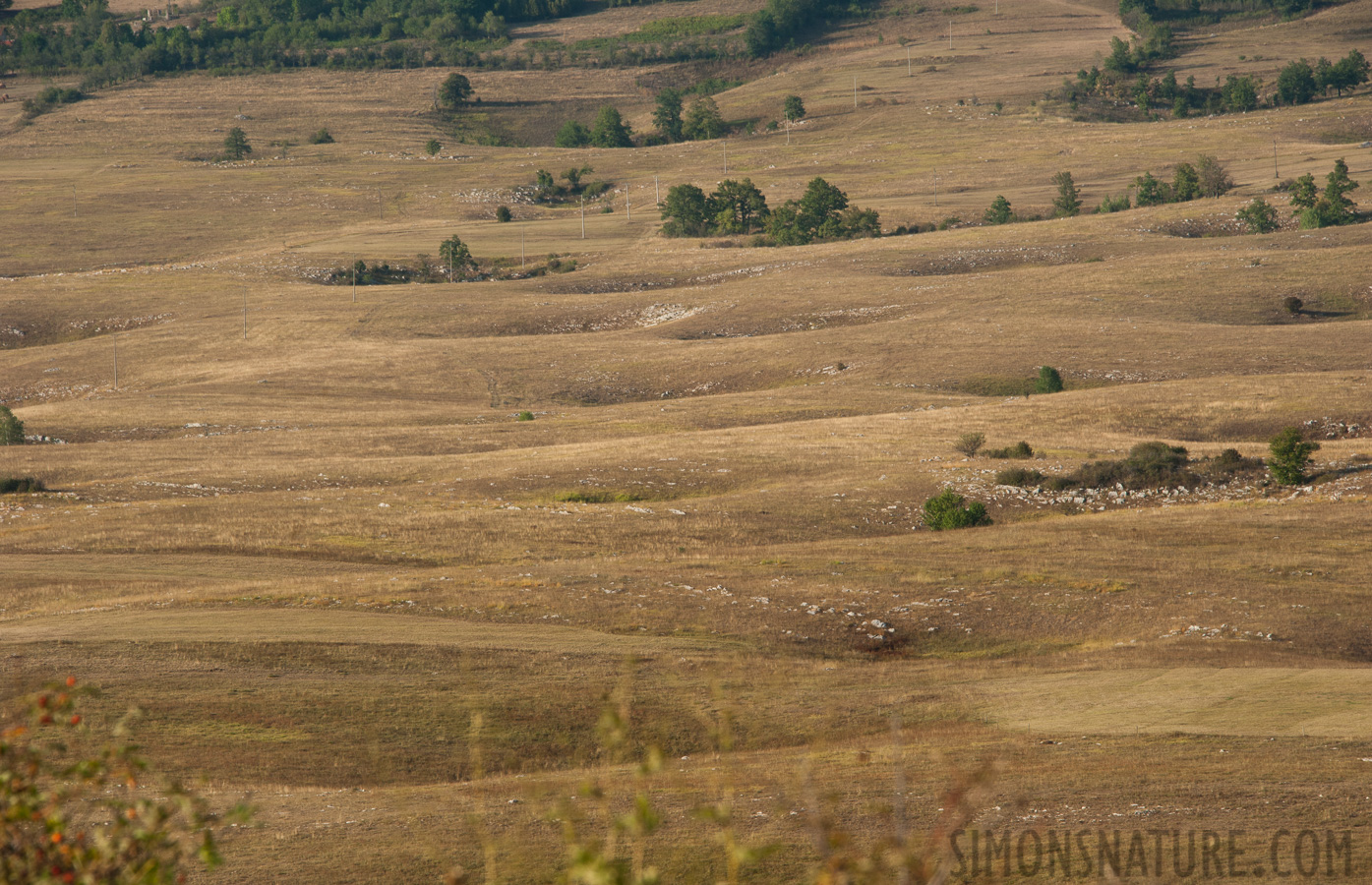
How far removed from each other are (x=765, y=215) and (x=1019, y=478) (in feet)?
381

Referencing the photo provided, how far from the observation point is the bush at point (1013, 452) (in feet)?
192

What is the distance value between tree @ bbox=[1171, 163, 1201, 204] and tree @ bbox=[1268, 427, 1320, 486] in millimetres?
107151

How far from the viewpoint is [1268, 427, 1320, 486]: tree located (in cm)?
5056

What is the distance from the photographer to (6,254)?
156m

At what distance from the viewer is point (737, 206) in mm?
168000

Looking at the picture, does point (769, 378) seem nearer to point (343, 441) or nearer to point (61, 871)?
point (343, 441)

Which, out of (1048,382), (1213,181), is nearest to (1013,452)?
(1048,382)

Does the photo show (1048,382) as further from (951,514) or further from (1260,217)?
(1260,217)

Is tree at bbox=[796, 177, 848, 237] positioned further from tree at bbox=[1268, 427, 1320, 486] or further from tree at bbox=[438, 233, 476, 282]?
Result: tree at bbox=[1268, 427, 1320, 486]

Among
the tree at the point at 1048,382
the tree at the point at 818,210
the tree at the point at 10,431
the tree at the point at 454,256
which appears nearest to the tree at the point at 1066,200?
the tree at the point at 818,210

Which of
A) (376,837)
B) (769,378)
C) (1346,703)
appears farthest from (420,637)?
(769,378)

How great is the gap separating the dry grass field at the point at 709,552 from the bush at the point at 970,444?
119 centimetres

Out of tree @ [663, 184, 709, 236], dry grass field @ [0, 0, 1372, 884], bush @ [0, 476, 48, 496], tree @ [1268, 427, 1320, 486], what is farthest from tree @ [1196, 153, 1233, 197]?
bush @ [0, 476, 48, 496]

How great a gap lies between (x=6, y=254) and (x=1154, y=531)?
515 ft
